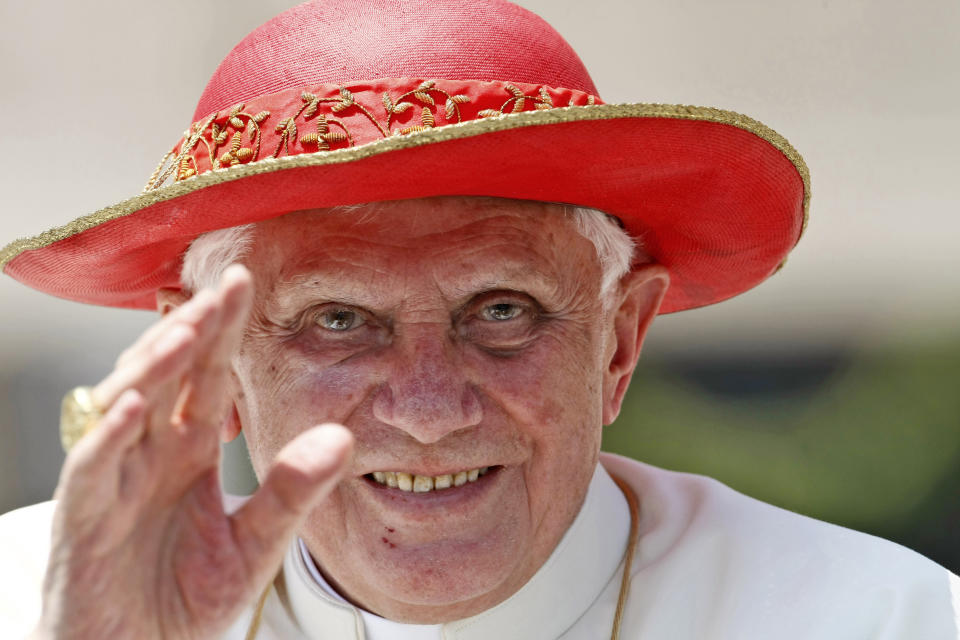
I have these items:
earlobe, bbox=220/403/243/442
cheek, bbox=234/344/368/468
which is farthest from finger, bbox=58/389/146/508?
earlobe, bbox=220/403/243/442

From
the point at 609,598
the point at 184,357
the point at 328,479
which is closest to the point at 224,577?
the point at 328,479

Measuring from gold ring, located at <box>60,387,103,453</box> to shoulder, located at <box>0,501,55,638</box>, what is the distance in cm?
141

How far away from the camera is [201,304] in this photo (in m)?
1.43

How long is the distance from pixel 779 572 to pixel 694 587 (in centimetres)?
20

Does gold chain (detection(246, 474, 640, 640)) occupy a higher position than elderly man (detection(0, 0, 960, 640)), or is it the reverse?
elderly man (detection(0, 0, 960, 640))

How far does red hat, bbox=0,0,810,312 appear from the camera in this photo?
205 cm

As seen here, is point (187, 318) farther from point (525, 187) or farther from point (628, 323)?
point (628, 323)

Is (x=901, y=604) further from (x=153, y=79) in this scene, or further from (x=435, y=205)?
(x=153, y=79)

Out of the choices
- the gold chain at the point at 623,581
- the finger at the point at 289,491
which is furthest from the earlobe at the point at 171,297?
the finger at the point at 289,491

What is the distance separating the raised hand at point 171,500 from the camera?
1425 mm

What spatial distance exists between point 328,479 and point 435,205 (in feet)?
2.98

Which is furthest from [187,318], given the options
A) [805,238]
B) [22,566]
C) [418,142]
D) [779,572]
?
[805,238]

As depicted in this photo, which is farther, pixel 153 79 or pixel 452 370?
pixel 153 79

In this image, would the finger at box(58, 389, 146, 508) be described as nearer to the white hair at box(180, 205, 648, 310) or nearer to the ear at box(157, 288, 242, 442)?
the white hair at box(180, 205, 648, 310)
